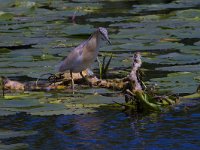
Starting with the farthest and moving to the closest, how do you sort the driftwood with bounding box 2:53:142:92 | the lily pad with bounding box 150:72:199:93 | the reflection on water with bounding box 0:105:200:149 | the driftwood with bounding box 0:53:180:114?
the driftwood with bounding box 2:53:142:92 < the lily pad with bounding box 150:72:199:93 < the driftwood with bounding box 0:53:180:114 < the reflection on water with bounding box 0:105:200:149

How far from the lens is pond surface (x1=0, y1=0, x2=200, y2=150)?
21.5 feet

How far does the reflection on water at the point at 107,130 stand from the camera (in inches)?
250

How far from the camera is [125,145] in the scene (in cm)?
631

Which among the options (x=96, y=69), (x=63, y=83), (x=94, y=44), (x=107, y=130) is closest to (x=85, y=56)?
(x=94, y=44)

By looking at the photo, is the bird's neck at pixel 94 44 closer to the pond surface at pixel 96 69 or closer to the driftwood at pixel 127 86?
the driftwood at pixel 127 86

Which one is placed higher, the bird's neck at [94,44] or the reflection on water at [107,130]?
the bird's neck at [94,44]

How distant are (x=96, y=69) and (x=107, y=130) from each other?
2.73 m

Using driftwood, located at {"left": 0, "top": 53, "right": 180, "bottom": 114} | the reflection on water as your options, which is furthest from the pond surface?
driftwood, located at {"left": 0, "top": 53, "right": 180, "bottom": 114}

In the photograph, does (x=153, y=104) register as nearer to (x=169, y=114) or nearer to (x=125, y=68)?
(x=169, y=114)

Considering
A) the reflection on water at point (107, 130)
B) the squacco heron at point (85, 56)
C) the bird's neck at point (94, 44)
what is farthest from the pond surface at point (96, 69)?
the bird's neck at point (94, 44)

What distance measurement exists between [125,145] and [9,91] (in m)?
2.29

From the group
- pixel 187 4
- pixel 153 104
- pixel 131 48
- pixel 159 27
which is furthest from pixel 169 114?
pixel 187 4

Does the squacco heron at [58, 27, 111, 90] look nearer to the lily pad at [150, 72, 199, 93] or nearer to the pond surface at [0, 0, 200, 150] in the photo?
the pond surface at [0, 0, 200, 150]

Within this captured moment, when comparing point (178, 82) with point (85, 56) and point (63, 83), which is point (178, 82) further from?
point (63, 83)
